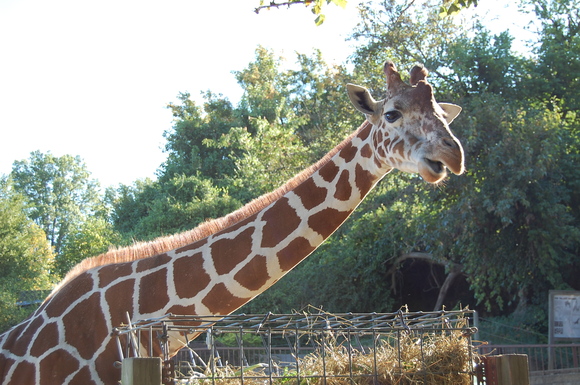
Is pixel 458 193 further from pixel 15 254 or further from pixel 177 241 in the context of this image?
pixel 15 254

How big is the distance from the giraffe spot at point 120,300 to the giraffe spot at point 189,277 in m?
0.33

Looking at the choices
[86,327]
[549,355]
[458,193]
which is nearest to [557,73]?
[458,193]

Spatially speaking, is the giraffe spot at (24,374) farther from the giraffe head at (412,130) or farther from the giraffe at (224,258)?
the giraffe head at (412,130)

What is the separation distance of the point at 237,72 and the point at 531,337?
25321 millimetres

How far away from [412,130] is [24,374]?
3163mm

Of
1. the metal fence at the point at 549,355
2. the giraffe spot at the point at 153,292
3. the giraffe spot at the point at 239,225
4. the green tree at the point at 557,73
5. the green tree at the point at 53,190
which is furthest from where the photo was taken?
the green tree at the point at 53,190

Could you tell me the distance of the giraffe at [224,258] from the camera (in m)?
4.16

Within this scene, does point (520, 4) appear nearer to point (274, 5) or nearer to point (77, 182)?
point (274, 5)

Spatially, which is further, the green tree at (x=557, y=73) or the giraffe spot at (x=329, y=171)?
the green tree at (x=557, y=73)

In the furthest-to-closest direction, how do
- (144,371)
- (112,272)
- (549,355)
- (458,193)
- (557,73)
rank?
(557,73) < (458,193) < (549,355) < (112,272) < (144,371)

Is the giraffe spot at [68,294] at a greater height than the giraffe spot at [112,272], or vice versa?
the giraffe spot at [112,272]

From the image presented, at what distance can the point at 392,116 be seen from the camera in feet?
14.6

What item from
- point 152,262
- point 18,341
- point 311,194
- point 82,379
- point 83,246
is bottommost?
point 82,379

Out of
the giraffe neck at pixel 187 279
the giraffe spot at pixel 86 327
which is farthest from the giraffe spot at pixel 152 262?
the giraffe spot at pixel 86 327
